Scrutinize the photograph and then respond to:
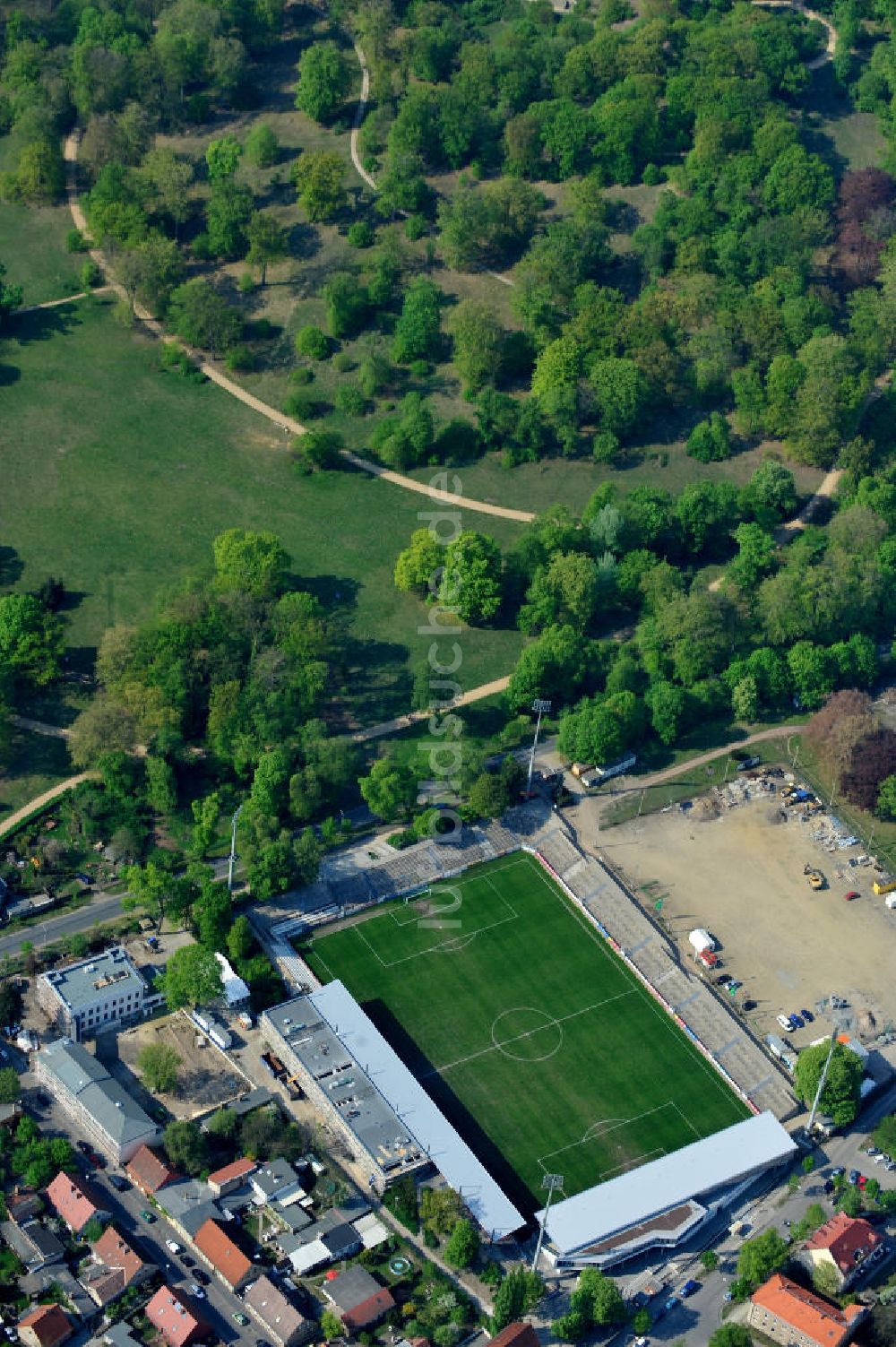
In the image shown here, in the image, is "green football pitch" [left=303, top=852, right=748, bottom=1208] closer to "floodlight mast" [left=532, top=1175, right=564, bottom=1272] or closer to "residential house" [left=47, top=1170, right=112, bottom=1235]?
"floodlight mast" [left=532, top=1175, right=564, bottom=1272]

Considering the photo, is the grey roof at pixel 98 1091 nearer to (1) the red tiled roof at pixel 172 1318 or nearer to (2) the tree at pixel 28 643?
(1) the red tiled roof at pixel 172 1318

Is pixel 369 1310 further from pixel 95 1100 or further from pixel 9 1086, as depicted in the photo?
pixel 9 1086

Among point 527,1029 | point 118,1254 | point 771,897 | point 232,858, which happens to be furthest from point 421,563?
point 118,1254

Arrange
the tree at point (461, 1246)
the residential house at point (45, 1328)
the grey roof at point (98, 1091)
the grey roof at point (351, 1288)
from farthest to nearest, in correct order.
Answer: the grey roof at point (98, 1091) → the tree at point (461, 1246) → the grey roof at point (351, 1288) → the residential house at point (45, 1328)

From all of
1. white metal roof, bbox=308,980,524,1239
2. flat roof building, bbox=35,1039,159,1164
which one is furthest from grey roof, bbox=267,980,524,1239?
flat roof building, bbox=35,1039,159,1164

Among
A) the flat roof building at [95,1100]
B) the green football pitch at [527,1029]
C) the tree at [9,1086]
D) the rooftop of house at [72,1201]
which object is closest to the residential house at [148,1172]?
the flat roof building at [95,1100]

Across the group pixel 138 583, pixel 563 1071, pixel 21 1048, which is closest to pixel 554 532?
pixel 138 583

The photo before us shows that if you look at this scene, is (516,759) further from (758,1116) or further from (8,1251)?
(8,1251)
